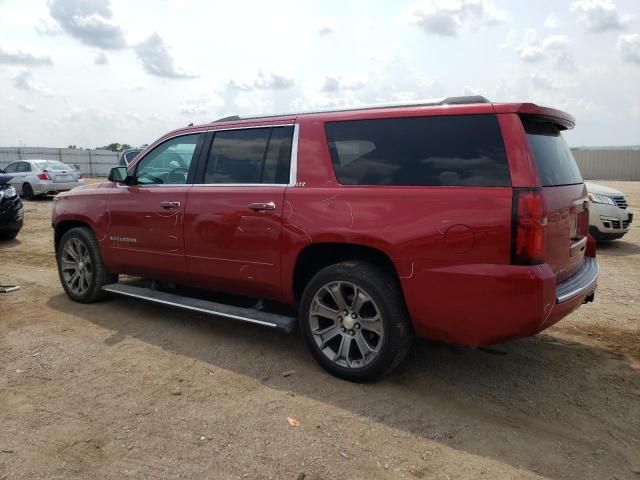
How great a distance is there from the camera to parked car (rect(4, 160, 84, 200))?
16984mm

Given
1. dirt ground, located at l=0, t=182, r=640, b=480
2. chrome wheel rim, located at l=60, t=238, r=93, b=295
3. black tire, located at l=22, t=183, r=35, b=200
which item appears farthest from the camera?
black tire, located at l=22, t=183, r=35, b=200

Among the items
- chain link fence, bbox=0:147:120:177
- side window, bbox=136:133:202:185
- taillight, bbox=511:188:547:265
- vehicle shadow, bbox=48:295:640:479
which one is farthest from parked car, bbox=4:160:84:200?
chain link fence, bbox=0:147:120:177

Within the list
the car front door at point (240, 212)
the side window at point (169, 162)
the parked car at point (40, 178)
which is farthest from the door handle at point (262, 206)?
the parked car at point (40, 178)

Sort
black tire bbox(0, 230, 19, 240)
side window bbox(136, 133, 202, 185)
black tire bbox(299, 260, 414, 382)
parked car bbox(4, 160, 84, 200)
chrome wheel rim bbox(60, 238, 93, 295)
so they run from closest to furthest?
1. black tire bbox(299, 260, 414, 382)
2. side window bbox(136, 133, 202, 185)
3. chrome wheel rim bbox(60, 238, 93, 295)
4. black tire bbox(0, 230, 19, 240)
5. parked car bbox(4, 160, 84, 200)

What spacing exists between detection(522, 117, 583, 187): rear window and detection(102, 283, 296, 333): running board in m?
2.08

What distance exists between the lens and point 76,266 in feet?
18.7

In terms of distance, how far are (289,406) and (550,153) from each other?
238 centimetres

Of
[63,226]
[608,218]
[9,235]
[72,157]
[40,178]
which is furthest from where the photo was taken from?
[72,157]

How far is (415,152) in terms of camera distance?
349cm

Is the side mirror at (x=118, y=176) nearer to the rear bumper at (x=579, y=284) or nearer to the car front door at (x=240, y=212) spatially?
the car front door at (x=240, y=212)

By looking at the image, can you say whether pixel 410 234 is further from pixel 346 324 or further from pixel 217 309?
pixel 217 309

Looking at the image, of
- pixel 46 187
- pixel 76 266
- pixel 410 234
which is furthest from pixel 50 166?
pixel 410 234

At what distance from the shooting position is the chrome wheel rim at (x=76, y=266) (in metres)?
5.61

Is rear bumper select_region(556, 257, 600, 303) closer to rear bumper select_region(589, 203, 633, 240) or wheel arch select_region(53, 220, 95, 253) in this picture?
wheel arch select_region(53, 220, 95, 253)
